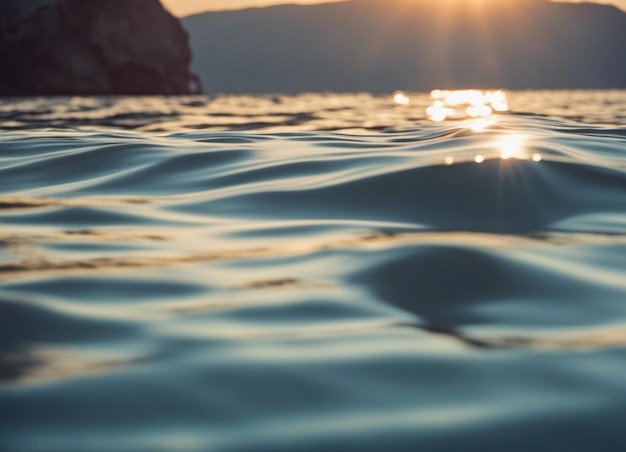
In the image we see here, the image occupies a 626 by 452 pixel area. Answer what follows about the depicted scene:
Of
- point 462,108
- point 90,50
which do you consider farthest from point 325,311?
point 90,50

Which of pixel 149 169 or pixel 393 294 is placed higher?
pixel 149 169

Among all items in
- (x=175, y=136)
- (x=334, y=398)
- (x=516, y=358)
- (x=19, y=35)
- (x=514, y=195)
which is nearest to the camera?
(x=334, y=398)

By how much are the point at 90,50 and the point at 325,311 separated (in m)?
64.9

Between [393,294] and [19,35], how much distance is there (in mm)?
64331

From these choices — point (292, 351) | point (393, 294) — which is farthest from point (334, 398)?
point (393, 294)

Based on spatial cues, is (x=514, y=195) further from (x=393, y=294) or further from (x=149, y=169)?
(x=149, y=169)

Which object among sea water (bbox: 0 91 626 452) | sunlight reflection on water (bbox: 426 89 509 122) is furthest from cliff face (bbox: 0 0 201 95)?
Answer: sea water (bbox: 0 91 626 452)

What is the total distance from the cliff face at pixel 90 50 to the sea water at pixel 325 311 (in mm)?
59937

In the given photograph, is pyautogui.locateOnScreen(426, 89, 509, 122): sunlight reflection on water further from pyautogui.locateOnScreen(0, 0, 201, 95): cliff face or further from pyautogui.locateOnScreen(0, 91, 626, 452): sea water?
pyautogui.locateOnScreen(0, 0, 201, 95): cliff face

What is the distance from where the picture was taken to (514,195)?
11.2ft

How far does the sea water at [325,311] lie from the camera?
131cm

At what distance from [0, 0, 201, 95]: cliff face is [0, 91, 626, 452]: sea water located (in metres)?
59.9

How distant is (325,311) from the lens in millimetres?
1928

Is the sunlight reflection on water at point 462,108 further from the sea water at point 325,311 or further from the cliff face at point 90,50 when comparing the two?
the cliff face at point 90,50
